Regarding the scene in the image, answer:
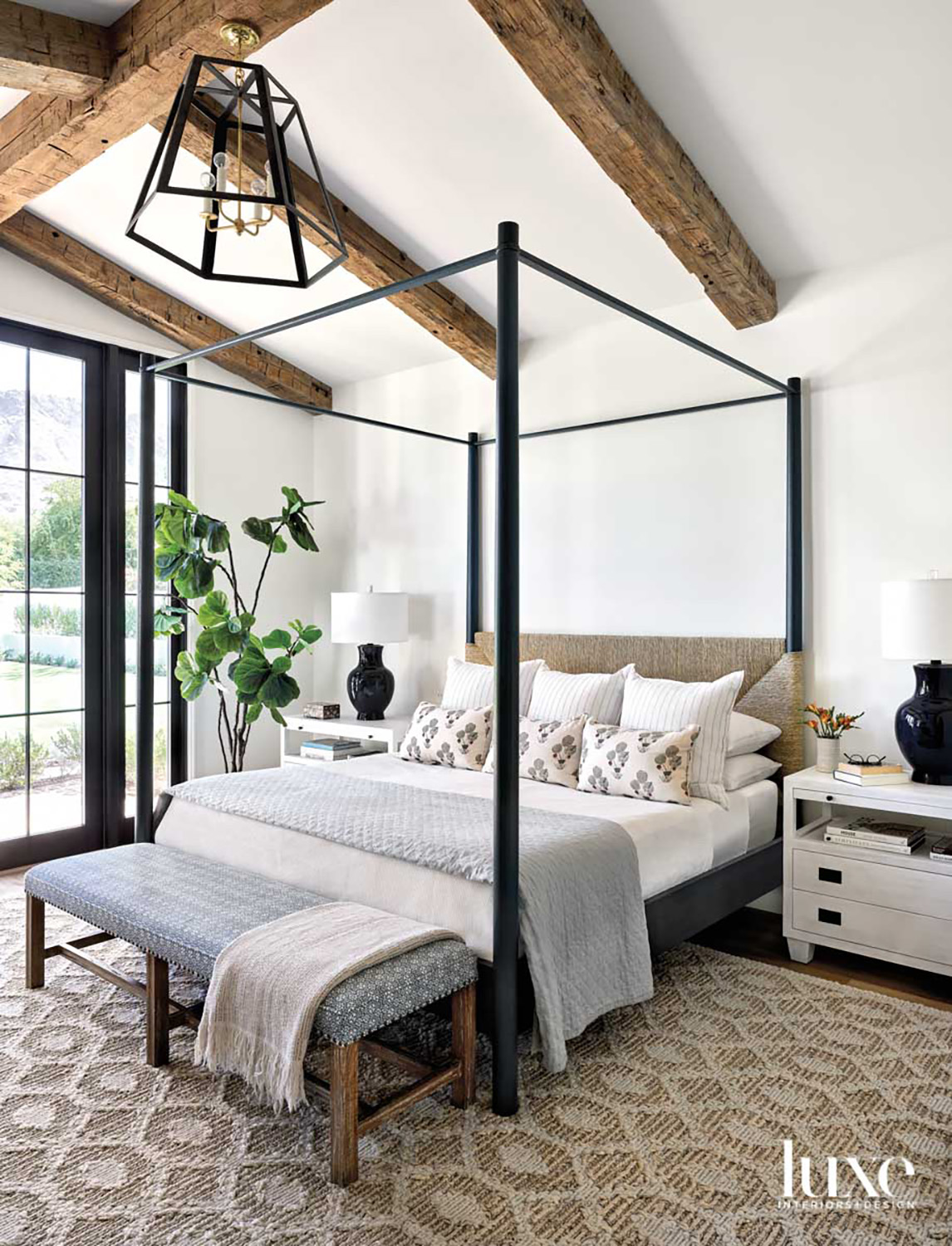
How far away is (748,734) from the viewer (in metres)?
3.51

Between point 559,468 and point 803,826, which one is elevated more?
point 559,468

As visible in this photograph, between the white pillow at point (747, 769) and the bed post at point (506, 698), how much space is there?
139cm

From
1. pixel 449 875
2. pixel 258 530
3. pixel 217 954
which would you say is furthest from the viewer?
pixel 258 530

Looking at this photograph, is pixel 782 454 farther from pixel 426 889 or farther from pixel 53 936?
pixel 53 936

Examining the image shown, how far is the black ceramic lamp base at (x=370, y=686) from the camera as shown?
482cm

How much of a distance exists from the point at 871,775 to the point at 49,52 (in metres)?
3.52

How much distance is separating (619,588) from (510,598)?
2.08 m

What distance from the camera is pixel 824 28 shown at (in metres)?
2.51

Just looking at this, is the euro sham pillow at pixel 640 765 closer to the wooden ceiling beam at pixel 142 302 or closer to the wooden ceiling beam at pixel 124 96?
the wooden ceiling beam at pixel 124 96

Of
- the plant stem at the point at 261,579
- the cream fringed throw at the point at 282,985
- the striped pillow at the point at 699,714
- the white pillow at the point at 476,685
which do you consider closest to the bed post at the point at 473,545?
the white pillow at the point at 476,685

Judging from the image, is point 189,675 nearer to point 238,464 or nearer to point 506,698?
point 238,464

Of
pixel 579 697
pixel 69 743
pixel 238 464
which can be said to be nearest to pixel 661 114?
pixel 579 697

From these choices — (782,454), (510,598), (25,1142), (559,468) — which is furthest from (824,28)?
(25,1142)

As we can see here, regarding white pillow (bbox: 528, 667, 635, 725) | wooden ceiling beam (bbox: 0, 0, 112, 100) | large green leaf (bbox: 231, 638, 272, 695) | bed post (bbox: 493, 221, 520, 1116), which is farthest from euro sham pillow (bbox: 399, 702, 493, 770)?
wooden ceiling beam (bbox: 0, 0, 112, 100)
